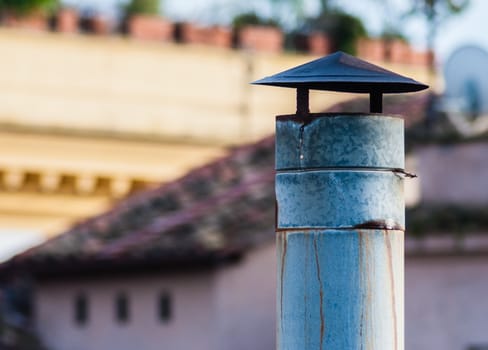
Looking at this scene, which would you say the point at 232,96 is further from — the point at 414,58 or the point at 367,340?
the point at 367,340

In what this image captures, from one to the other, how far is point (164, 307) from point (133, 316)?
0.58 meters

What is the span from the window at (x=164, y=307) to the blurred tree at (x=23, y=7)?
20434mm

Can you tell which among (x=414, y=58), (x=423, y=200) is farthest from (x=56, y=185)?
(x=423, y=200)

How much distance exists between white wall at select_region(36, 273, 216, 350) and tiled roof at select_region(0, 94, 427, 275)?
10.0 inches

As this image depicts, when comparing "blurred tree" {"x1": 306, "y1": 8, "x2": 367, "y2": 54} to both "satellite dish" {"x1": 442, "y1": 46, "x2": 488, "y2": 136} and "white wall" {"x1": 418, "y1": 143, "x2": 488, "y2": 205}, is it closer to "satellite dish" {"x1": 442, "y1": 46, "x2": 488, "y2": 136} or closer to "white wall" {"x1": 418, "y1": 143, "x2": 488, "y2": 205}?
"satellite dish" {"x1": 442, "y1": 46, "x2": 488, "y2": 136}

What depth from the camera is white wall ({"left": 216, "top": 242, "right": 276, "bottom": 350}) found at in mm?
18094

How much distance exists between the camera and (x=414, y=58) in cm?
4119

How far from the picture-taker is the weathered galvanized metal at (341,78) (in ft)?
19.2

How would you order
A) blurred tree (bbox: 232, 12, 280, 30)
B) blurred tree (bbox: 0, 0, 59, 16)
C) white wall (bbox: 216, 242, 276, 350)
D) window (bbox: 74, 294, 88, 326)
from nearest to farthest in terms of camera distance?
Result: white wall (bbox: 216, 242, 276, 350), window (bbox: 74, 294, 88, 326), blurred tree (bbox: 0, 0, 59, 16), blurred tree (bbox: 232, 12, 280, 30)

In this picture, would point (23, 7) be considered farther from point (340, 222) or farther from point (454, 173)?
point (340, 222)

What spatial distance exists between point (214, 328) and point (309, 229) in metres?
12.8

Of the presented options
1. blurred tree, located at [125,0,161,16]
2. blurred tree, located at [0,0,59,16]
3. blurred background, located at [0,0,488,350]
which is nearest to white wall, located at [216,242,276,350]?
blurred background, located at [0,0,488,350]

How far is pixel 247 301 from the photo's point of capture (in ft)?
60.0

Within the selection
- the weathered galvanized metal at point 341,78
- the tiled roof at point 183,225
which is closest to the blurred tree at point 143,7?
the tiled roof at point 183,225
